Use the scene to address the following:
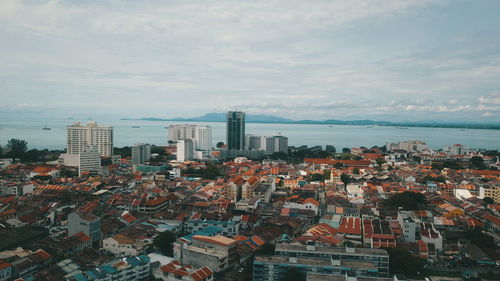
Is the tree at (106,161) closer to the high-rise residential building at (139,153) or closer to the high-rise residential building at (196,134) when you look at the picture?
the high-rise residential building at (139,153)

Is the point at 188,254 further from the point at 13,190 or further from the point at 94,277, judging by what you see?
the point at 13,190

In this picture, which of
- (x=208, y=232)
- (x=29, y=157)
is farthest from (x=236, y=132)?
(x=208, y=232)

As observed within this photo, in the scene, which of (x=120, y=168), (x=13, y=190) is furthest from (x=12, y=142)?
(x=13, y=190)

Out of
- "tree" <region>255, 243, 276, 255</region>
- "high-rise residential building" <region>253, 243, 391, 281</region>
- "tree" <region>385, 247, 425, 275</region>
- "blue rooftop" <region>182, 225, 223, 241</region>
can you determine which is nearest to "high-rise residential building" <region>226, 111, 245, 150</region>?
"blue rooftop" <region>182, 225, 223, 241</region>

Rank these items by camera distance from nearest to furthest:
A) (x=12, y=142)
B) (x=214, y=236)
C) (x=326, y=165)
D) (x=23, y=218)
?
(x=214, y=236) → (x=23, y=218) → (x=326, y=165) → (x=12, y=142)

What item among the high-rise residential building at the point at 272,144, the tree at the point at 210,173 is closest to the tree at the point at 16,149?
the tree at the point at 210,173
